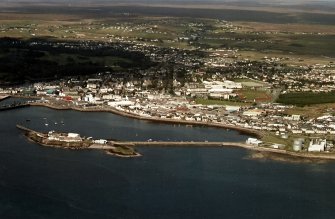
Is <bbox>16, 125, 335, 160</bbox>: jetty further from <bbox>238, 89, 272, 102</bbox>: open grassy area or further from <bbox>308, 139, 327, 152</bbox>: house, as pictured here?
<bbox>238, 89, 272, 102</bbox>: open grassy area

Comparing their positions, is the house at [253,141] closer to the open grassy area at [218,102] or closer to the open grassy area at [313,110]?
the open grassy area at [313,110]

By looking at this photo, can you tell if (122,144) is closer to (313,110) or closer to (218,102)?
(218,102)

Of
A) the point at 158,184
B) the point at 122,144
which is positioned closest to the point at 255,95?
the point at 122,144

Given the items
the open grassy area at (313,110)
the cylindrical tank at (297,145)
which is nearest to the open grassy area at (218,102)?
the open grassy area at (313,110)

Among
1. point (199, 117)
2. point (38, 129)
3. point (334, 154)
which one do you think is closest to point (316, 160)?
point (334, 154)

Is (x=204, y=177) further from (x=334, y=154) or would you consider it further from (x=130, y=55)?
(x=130, y=55)

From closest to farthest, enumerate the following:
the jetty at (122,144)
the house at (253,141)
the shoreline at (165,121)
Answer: the jetty at (122,144) → the house at (253,141) → the shoreline at (165,121)
